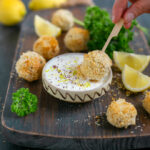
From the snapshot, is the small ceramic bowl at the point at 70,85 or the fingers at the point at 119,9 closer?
the small ceramic bowl at the point at 70,85

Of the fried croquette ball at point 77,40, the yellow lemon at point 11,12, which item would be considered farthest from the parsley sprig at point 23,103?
the yellow lemon at point 11,12

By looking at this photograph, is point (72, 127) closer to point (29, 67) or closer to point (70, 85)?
point (70, 85)

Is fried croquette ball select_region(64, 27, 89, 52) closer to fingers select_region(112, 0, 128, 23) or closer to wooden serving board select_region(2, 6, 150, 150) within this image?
fingers select_region(112, 0, 128, 23)

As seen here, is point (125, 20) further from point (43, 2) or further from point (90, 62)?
point (43, 2)

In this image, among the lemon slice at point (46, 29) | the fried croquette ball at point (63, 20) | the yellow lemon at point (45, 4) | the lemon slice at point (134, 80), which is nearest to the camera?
the lemon slice at point (134, 80)

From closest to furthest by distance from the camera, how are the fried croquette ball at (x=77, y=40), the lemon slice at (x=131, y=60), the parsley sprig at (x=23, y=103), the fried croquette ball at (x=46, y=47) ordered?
the parsley sprig at (x=23, y=103) < the lemon slice at (x=131, y=60) < the fried croquette ball at (x=46, y=47) < the fried croquette ball at (x=77, y=40)

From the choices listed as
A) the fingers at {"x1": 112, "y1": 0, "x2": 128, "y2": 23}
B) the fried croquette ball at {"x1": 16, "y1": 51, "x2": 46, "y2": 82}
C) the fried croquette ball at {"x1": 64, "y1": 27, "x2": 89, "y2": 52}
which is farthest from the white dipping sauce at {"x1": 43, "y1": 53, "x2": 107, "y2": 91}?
the fingers at {"x1": 112, "y1": 0, "x2": 128, "y2": 23}

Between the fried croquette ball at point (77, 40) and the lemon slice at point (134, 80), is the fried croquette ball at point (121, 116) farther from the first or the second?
the fried croquette ball at point (77, 40)
